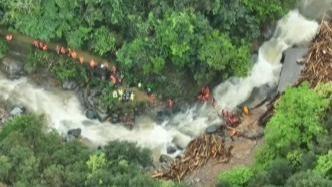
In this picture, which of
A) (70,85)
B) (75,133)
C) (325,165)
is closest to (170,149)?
(75,133)

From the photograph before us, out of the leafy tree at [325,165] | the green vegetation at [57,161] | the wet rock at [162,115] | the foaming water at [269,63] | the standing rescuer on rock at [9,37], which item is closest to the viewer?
the leafy tree at [325,165]

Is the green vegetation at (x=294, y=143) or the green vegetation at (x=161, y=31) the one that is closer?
the green vegetation at (x=294, y=143)

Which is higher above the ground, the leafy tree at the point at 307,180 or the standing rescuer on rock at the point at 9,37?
the standing rescuer on rock at the point at 9,37

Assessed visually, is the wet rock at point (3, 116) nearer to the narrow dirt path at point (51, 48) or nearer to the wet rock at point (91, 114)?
the narrow dirt path at point (51, 48)

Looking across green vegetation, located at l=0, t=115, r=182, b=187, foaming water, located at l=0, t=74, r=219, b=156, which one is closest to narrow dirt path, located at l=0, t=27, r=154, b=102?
foaming water, located at l=0, t=74, r=219, b=156

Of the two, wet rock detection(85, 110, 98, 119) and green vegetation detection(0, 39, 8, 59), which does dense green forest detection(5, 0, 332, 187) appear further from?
wet rock detection(85, 110, 98, 119)

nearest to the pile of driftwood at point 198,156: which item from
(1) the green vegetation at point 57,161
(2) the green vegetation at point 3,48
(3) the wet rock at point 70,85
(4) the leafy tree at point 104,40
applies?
(1) the green vegetation at point 57,161

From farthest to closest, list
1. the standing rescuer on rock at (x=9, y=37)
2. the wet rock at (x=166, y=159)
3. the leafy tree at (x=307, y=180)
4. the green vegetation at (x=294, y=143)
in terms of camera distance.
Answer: the standing rescuer on rock at (x=9, y=37), the wet rock at (x=166, y=159), the green vegetation at (x=294, y=143), the leafy tree at (x=307, y=180)

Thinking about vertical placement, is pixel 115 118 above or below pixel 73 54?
below

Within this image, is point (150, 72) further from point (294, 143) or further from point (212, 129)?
point (294, 143)
